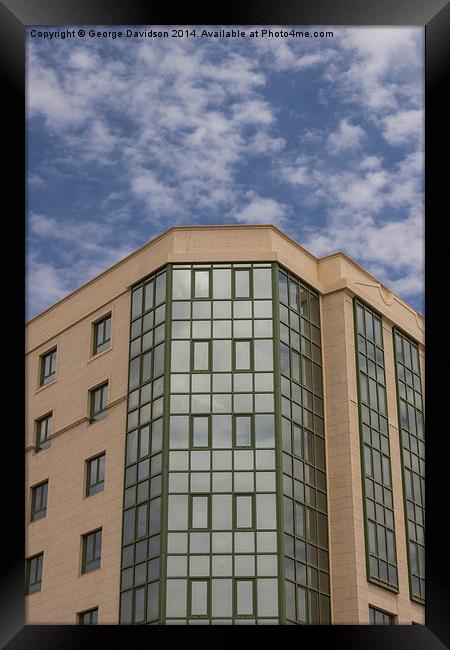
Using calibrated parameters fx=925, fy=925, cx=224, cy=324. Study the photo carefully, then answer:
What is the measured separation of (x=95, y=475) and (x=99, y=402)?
2554 mm

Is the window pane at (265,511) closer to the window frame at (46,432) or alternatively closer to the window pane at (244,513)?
the window pane at (244,513)

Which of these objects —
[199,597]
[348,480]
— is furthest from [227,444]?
[199,597]

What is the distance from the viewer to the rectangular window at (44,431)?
106ft

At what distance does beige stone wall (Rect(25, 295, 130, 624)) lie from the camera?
27.6 m

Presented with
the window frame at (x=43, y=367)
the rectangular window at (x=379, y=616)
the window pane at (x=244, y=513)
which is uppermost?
the window frame at (x=43, y=367)

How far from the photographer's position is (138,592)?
26.0 meters

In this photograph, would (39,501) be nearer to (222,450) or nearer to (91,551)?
(91,551)

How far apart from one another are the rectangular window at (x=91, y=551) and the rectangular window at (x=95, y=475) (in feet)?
4.50

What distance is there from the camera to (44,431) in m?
32.9

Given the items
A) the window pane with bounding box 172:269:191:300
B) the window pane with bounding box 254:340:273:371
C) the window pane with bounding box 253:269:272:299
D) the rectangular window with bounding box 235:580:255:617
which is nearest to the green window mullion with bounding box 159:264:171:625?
the window pane with bounding box 172:269:191:300

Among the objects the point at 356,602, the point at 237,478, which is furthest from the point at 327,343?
the point at 356,602

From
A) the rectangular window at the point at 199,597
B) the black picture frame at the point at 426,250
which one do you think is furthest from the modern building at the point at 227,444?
the black picture frame at the point at 426,250

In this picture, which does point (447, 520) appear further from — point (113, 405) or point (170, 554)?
point (113, 405)

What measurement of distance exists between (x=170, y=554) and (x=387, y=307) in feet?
40.7
